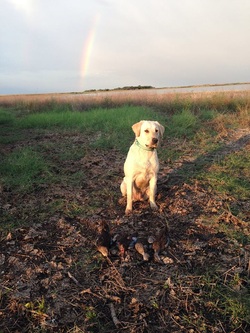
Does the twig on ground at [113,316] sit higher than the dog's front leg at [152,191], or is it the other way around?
the dog's front leg at [152,191]

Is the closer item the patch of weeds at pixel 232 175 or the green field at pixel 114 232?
the green field at pixel 114 232

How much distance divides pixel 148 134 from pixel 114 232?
4.59 feet

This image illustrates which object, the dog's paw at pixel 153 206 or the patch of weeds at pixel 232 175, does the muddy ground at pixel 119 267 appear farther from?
the patch of weeds at pixel 232 175

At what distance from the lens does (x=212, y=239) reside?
11.6ft

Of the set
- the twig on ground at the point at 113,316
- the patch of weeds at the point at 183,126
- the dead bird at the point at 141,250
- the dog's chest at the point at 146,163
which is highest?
A: the dog's chest at the point at 146,163

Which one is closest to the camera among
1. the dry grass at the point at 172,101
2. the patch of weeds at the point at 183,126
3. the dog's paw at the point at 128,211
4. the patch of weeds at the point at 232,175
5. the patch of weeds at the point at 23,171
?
the dog's paw at the point at 128,211

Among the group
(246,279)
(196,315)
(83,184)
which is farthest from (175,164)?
(196,315)

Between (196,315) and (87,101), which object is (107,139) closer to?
(196,315)

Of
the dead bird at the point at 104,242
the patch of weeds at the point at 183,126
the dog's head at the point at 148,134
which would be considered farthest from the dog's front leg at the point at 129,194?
the patch of weeds at the point at 183,126

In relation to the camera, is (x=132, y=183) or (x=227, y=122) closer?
(x=132, y=183)

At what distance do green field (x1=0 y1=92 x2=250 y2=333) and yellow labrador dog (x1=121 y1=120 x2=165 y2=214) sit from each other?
0.30 meters

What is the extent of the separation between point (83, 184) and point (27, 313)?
312 cm

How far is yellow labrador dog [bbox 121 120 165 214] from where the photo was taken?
4.29 metres

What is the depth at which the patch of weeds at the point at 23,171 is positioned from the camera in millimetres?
5449
